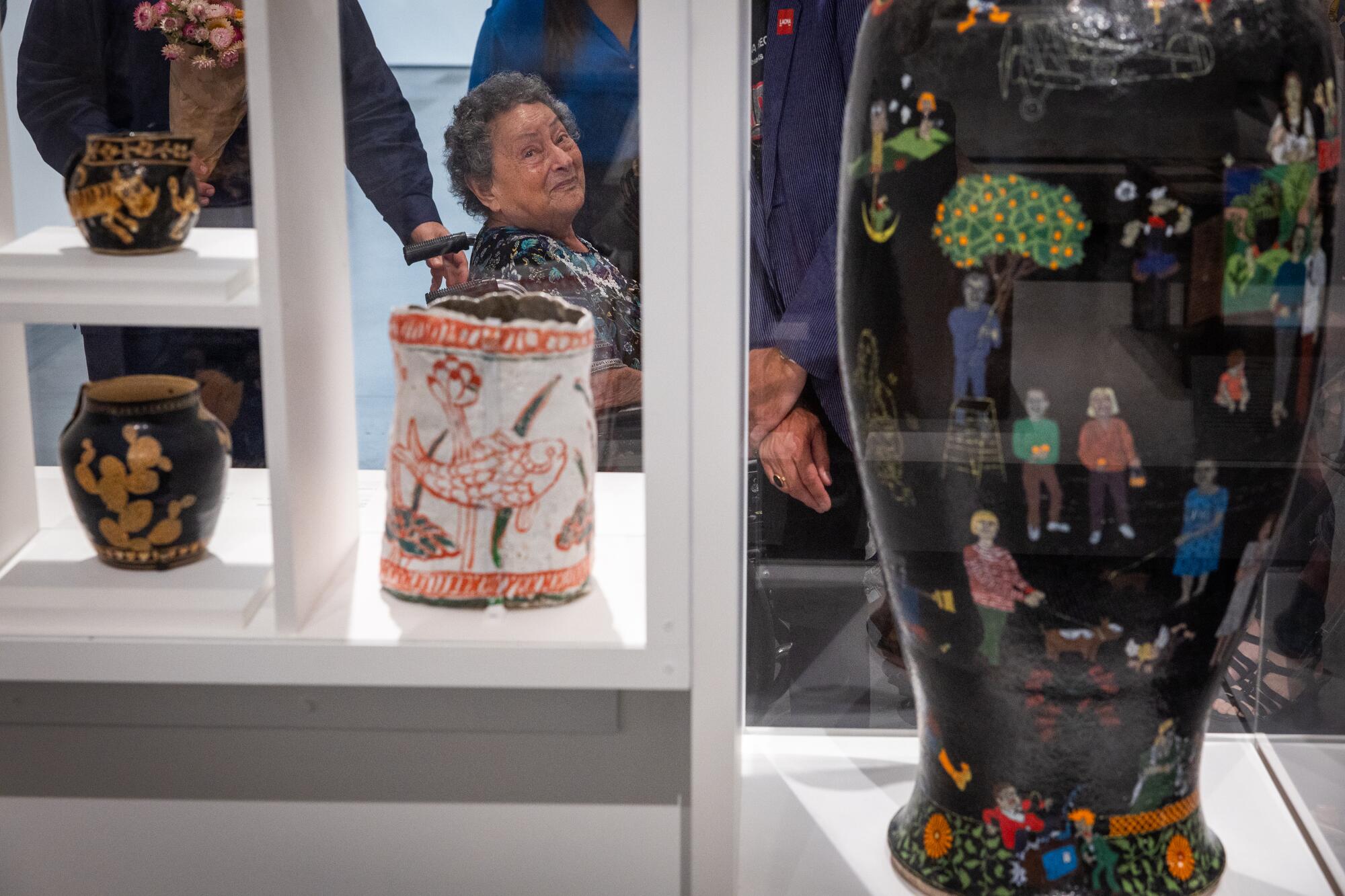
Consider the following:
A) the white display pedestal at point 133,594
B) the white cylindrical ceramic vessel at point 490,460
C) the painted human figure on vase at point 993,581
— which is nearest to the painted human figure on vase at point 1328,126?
the painted human figure on vase at point 993,581

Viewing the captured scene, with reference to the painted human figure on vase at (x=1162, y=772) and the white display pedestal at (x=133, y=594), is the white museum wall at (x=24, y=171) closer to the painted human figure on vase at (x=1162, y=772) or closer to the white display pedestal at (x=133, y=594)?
the white display pedestal at (x=133, y=594)

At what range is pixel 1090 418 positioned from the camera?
1.04 meters

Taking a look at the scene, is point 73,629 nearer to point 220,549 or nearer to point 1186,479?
point 220,549

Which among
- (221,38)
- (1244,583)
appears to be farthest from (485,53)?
(1244,583)

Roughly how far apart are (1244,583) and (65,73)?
112 centimetres

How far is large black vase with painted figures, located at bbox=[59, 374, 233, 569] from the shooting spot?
113 cm

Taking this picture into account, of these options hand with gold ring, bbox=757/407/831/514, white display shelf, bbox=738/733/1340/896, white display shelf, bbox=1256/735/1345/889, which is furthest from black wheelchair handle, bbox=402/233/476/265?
white display shelf, bbox=1256/735/1345/889

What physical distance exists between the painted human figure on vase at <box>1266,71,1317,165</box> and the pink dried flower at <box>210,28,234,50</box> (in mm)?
864

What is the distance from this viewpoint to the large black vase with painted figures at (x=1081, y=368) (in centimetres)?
98

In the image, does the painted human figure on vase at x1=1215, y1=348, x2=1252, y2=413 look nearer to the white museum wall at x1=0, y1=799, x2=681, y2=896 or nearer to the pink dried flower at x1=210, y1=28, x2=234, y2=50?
the white museum wall at x1=0, y1=799, x2=681, y2=896

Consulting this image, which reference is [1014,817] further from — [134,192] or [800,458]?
[134,192]

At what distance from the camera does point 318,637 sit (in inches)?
43.1

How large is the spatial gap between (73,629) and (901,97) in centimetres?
81

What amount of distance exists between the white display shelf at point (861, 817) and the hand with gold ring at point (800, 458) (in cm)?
29
